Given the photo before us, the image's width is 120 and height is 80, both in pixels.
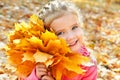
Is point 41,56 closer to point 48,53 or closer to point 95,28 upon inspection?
point 48,53

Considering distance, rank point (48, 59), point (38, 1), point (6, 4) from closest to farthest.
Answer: point (48, 59), point (6, 4), point (38, 1)

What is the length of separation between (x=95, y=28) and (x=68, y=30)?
4.90 m

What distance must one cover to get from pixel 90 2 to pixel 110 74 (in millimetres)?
5548

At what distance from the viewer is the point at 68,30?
2.53 m

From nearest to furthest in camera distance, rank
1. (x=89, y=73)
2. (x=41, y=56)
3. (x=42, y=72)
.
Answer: (x=41, y=56) < (x=42, y=72) < (x=89, y=73)

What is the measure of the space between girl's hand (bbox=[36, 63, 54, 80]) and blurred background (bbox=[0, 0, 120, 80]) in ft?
3.26

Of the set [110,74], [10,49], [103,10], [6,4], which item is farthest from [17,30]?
[103,10]

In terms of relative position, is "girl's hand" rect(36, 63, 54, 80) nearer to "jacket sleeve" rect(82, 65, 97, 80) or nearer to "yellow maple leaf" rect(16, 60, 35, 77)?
"yellow maple leaf" rect(16, 60, 35, 77)

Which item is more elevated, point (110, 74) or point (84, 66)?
point (110, 74)

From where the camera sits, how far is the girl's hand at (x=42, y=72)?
8.02 ft

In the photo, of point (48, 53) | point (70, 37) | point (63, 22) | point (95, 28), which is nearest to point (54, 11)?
point (63, 22)

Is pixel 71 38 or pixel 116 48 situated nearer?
pixel 71 38

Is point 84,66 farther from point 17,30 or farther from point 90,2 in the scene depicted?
point 90,2

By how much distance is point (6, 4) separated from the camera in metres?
7.20
